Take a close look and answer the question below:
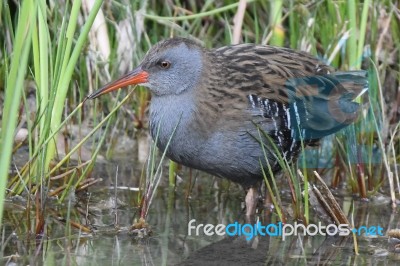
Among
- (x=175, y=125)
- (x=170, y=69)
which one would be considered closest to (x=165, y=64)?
(x=170, y=69)

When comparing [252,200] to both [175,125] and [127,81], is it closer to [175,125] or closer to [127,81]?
[175,125]

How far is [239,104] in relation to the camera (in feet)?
14.6

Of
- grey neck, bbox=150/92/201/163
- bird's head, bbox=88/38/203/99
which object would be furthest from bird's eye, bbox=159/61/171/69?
grey neck, bbox=150/92/201/163

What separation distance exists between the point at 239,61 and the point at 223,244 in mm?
1047

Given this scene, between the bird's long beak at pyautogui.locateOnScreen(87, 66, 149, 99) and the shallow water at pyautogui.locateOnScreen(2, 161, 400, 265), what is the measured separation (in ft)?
1.70

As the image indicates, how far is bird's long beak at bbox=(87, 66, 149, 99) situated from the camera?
14.5ft

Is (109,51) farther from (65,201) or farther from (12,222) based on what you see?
(12,222)

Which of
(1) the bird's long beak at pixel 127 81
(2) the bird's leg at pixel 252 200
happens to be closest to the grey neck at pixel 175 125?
(1) the bird's long beak at pixel 127 81

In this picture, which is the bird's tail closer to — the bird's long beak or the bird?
the bird

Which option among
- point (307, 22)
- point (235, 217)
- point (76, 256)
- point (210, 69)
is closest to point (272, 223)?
point (235, 217)

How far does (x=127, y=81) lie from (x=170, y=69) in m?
0.23

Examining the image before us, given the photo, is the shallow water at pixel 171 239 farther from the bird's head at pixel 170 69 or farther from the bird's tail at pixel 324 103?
the bird's head at pixel 170 69

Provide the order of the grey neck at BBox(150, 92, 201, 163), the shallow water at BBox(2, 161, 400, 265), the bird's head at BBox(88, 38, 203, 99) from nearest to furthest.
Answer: the shallow water at BBox(2, 161, 400, 265) < the grey neck at BBox(150, 92, 201, 163) < the bird's head at BBox(88, 38, 203, 99)

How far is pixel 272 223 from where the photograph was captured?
443 centimetres
